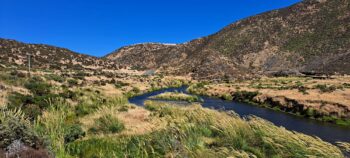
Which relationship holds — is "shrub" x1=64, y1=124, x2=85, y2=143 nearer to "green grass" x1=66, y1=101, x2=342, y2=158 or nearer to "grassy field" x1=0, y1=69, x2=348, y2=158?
"grassy field" x1=0, y1=69, x2=348, y2=158

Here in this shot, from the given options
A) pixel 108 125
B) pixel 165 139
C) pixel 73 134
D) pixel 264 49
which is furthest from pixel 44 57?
pixel 264 49

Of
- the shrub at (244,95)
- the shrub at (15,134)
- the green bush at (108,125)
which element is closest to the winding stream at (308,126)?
the green bush at (108,125)

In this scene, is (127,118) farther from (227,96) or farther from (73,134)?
(227,96)

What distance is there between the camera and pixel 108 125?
52.3 ft

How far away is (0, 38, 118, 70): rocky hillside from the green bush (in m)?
47.6

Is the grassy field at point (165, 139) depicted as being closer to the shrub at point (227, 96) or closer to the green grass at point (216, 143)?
the green grass at point (216, 143)

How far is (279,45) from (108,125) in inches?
3746

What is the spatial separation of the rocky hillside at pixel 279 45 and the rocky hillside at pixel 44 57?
31603 millimetres

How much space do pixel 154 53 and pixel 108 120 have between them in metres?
131

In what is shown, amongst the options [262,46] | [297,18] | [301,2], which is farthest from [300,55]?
[301,2]

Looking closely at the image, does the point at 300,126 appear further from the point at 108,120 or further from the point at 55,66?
the point at 55,66

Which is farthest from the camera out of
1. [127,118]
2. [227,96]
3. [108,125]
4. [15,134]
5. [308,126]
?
[227,96]

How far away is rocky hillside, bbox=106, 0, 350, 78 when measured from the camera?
83.1 metres

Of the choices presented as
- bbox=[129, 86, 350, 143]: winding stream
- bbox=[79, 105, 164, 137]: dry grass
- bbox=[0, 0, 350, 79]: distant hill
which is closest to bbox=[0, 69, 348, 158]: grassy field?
bbox=[79, 105, 164, 137]: dry grass
